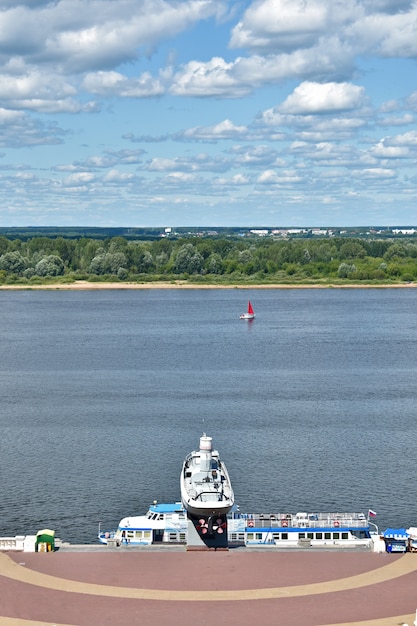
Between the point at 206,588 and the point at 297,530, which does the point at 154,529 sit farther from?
the point at 206,588

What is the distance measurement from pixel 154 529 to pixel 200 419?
113ft

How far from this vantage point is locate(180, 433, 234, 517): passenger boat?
1925 inches

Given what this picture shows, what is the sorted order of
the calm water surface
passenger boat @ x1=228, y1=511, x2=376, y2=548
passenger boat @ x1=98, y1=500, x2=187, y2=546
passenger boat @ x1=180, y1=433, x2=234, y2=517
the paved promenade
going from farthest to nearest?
the calm water surface → passenger boat @ x1=98, y1=500, x2=187, y2=546 → passenger boat @ x1=228, y1=511, x2=376, y2=548 → passenger boat @ x1=180, y1=433, x2=234, y2=517 → the paved promenade

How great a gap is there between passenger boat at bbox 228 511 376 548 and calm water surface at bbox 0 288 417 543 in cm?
623

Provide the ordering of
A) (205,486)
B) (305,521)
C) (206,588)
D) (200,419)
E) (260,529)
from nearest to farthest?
(206,588) → (205,486) → (260,529) → (305,521) → (200,419)

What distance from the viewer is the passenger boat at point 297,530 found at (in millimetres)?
52094

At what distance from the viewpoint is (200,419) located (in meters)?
87.6

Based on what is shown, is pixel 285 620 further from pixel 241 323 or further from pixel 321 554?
pixel 241 323

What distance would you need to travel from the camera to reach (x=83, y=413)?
91.2m

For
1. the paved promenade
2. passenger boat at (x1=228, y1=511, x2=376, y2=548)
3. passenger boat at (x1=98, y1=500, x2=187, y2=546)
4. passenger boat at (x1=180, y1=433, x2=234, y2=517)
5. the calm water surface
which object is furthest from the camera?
the calm water surface

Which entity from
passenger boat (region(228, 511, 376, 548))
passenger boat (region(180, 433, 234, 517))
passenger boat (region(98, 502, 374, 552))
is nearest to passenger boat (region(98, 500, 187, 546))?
passenger boat (region(98, 502, 374, 552))

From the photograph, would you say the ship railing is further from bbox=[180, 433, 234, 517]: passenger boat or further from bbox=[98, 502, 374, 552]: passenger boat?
bbox=[180, 433, 234, 517]: passenger boat

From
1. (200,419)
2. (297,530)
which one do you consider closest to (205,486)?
(297,530)

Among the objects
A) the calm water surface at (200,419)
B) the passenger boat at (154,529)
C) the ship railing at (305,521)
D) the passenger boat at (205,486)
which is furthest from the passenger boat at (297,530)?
the calm water surface at (200,419)
